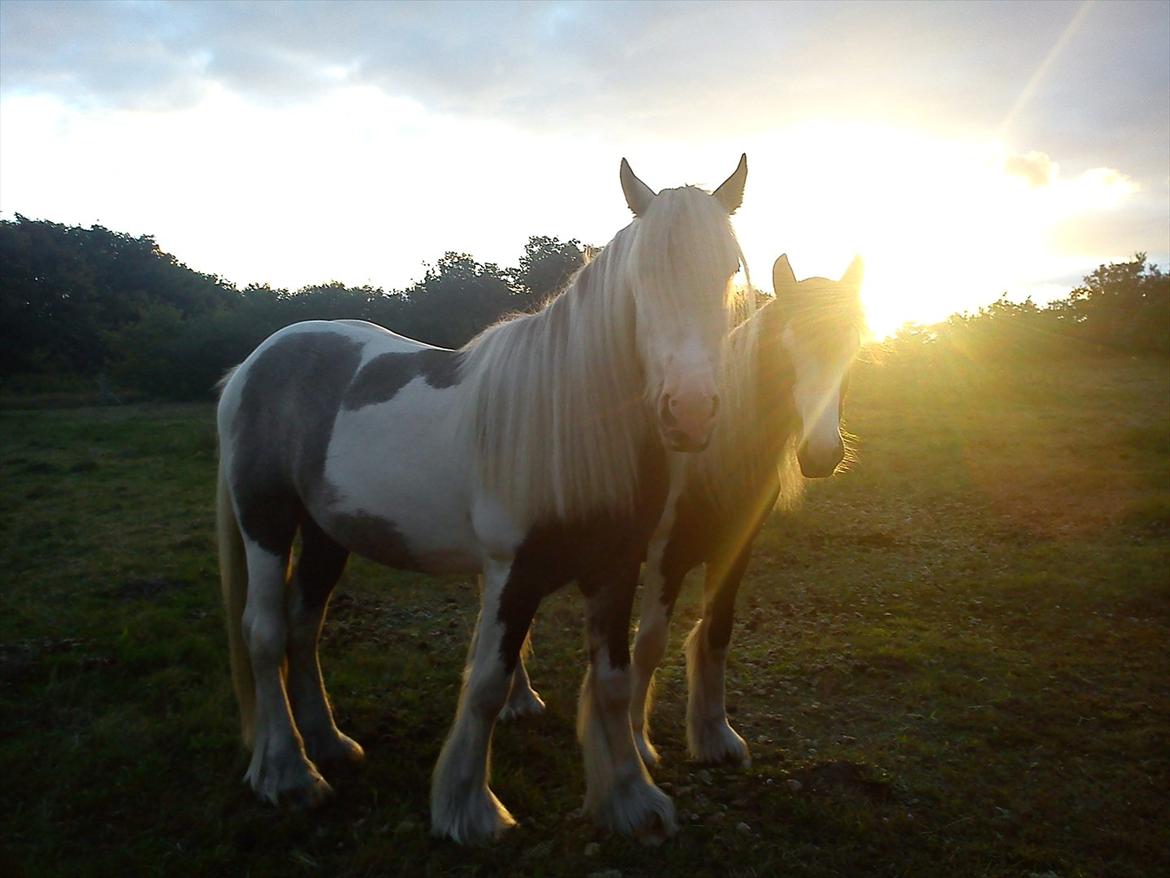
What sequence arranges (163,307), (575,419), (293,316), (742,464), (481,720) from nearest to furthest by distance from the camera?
(575,419) < (481,720) < (742,464) < (293,316) < (163,307)

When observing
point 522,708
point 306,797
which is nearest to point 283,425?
point 306,797

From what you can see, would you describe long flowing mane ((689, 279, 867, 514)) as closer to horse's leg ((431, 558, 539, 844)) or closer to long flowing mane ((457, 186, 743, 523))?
long flowing mane ((457, 186, 743, 523))

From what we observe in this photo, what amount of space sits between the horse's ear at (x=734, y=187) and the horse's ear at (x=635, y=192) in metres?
0.23

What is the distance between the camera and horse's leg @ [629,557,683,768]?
310 centimetres

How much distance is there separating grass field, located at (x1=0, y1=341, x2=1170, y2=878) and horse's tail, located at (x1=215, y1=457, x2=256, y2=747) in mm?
239

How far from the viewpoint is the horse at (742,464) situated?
2.96 metres

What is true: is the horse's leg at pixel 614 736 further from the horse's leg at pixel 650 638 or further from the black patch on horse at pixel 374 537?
the black patch on horse at pixel 374 537

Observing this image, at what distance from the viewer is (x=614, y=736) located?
9.27 ft

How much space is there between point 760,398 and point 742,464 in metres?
0.30

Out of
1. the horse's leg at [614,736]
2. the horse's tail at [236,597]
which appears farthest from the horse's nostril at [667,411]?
the horse's tail at [236,597]

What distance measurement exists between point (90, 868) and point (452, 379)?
2.09m

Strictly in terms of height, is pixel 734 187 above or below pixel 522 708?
above

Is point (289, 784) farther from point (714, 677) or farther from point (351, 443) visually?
point (714, 677)

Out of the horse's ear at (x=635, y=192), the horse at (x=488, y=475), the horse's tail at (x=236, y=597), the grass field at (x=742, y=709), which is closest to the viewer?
the horse at (x=488, y=475)
